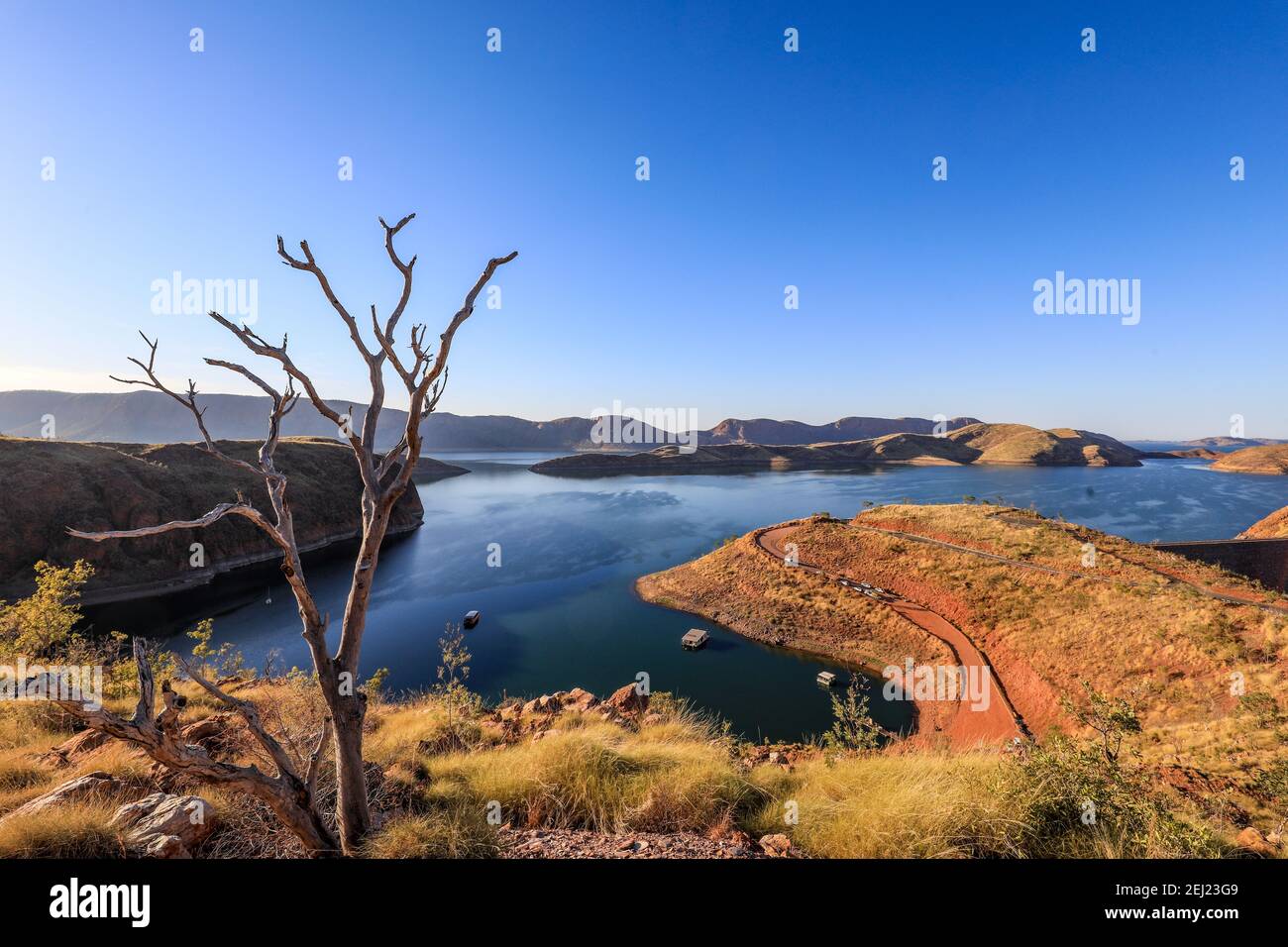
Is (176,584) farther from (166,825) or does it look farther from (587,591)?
(166,825)

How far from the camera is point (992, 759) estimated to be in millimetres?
7043

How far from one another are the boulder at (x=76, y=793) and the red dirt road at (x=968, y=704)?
15.7m

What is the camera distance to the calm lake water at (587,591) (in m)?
21.0

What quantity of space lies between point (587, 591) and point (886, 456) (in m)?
144

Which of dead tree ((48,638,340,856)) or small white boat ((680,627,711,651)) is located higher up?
dead tree ((48,638,340,856))

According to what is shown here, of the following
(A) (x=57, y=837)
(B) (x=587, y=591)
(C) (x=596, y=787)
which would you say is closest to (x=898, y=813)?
(C) (x=596, y=787)

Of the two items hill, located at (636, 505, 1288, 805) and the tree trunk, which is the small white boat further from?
the tree trunk

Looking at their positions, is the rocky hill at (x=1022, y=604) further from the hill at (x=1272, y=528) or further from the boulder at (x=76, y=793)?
the boulder at (x=76, y=793)

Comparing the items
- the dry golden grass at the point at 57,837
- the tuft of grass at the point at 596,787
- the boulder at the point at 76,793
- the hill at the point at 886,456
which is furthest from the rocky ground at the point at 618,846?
the hill at the point at 886,456

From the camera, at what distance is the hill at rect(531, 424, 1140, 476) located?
419ft

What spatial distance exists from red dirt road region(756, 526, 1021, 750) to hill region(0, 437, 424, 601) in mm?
37119

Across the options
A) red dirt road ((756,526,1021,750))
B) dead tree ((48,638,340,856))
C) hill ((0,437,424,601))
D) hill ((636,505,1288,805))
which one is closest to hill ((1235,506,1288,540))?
hill ((636,505,1288,805))
